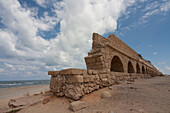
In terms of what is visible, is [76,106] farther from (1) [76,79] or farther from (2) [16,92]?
(2) [16,92]

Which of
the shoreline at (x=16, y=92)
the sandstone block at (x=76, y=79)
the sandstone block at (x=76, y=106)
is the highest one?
the sandstone block at (x=76, y=79)

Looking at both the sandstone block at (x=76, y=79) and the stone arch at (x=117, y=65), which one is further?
the stone arch at (x=117, y=65)

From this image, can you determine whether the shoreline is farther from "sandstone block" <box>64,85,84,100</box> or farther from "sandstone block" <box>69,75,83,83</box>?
"sandstone block" <box>69,75,83,83</box>

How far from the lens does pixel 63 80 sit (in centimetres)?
379

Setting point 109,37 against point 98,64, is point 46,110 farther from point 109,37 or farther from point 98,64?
point 109,37

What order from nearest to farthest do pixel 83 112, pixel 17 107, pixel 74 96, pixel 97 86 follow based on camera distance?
pixel 83 112 → pixel 74 96 → pixel 17 107 → pixel 97 86

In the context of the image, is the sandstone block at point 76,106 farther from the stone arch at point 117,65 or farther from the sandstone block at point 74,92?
the stone arch at point 117,65

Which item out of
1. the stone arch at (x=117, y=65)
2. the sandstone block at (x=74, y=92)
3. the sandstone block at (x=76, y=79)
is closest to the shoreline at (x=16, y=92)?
the sandstone block at (x=74, y=92)

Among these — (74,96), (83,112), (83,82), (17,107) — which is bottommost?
(17,107)

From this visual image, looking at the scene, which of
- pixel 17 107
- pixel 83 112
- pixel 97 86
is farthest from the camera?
pixel 97 86

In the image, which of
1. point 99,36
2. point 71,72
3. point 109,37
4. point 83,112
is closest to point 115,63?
point 109,37

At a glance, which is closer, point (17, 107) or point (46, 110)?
point (46, 110)

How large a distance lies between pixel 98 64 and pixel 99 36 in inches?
83.9

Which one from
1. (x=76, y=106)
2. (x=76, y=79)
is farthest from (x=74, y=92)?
(x=76, y=106)
